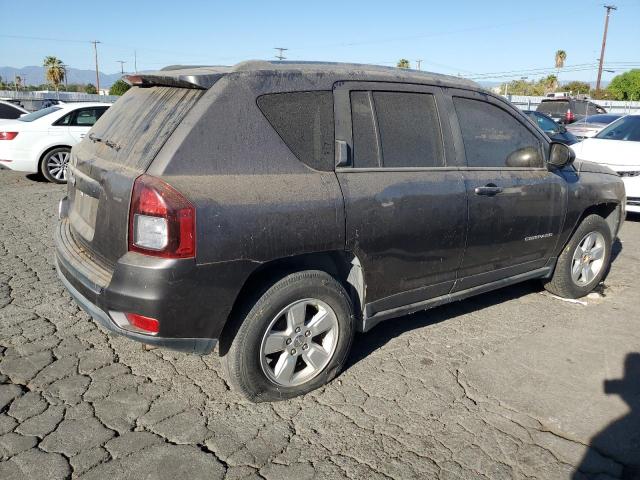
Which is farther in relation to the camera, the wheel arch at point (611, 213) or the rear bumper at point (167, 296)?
the wheel arch at point (611, 213)

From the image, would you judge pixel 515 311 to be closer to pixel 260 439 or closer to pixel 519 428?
pixel 519 428

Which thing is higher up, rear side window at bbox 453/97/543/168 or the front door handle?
rear side window at bbox 453/97/543/168

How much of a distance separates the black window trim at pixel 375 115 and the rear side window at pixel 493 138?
170mm

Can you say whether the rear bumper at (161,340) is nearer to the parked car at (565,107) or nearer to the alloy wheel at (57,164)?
the alloy wheel at (57,164)

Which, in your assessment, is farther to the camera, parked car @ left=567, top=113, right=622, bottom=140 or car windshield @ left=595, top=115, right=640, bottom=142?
parked car @ left=567, top=113, right=622, bottom=140

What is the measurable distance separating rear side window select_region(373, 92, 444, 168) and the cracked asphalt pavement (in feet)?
4.57

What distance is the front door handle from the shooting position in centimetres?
382

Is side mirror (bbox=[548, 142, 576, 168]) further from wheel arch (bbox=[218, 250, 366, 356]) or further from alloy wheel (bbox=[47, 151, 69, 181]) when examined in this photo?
alloy wheel (bbox=[47, 151, 69, 181])

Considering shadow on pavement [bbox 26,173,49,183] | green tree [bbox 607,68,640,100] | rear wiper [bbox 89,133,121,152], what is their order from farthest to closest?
green tree [bbox 607,68,640,100] < shadow on pavement [bbox 26,173,49,183] < rear wiper [bbox 89,133,121,152]

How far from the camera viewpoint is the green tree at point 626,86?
58.9m

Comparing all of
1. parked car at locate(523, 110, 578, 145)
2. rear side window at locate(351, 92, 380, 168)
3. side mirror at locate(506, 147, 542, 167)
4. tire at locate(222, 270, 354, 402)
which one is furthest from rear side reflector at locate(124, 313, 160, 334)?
parked car at locate(523, 110, 578, 145)

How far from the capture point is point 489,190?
388 centimetres

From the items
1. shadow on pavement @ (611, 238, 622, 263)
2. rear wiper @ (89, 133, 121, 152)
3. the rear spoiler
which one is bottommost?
shadow on pavement @ (611, 238, 622, 263)

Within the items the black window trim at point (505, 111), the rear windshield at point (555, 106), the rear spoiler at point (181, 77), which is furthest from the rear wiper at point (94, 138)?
the rear windshield at point (555, 106)
